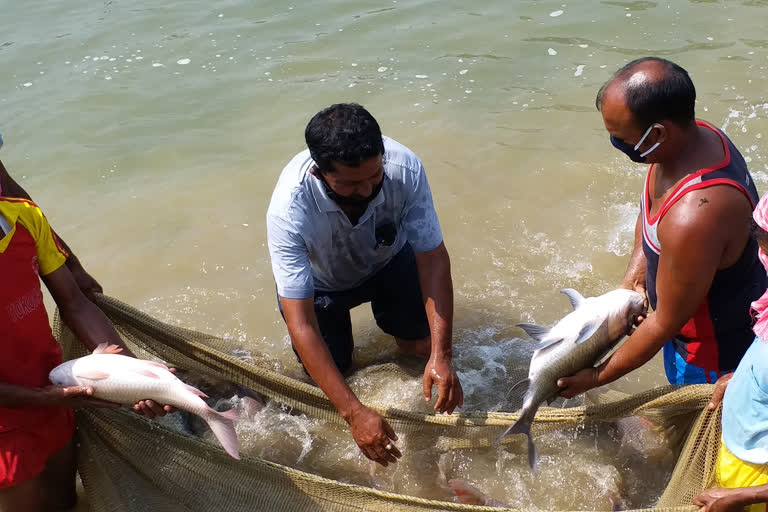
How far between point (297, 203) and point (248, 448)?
177cm

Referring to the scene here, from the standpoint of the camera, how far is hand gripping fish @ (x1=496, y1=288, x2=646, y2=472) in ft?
11.2

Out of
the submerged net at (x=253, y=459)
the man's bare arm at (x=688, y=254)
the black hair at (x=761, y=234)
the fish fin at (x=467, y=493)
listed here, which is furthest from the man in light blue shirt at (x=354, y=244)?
the black hair at (x=761, y=234)

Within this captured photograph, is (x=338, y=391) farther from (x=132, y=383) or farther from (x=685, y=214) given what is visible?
(x=685, y=214)

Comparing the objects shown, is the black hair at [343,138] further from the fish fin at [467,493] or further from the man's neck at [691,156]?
the fish fin at [467,493]

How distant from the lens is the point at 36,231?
3.37 m

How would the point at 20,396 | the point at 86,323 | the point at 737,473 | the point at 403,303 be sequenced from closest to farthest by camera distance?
the point at 737,473 < the point at 20,396 < the point at 86,323 < the point at 403,303

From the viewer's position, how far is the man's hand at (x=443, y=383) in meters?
3.69

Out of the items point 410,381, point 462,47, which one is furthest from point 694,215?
point 462,47

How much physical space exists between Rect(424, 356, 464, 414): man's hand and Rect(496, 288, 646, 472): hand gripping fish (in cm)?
35

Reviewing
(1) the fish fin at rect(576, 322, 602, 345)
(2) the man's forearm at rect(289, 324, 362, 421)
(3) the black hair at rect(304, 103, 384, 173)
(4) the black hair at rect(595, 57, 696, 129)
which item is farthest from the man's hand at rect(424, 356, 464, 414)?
(4) the black hair at rect(595, 57, 696, 129)

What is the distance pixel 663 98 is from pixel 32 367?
3127mm

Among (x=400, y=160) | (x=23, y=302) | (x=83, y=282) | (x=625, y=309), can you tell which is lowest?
(x=625, y=309)

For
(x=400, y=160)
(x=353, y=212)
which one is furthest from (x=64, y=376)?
(x=400, y=160)

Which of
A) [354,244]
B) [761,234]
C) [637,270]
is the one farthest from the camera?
[354,244]
